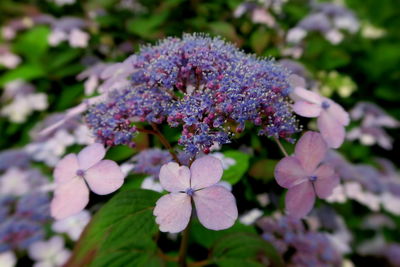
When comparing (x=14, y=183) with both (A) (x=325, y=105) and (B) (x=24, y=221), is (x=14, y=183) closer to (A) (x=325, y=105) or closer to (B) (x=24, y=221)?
(B) (x=24, y=221)

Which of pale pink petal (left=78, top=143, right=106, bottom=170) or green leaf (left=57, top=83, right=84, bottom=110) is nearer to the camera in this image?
pale pink petal (left=78, top=143, right=106, bottom=170)

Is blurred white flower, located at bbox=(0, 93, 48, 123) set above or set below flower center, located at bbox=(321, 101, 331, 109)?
below

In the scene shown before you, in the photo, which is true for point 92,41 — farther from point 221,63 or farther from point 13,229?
point 221,63

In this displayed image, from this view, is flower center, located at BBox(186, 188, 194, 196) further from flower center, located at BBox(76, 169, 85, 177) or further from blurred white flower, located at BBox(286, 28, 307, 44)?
blurred white flower, located at BBox(286, 28, 307, 44)

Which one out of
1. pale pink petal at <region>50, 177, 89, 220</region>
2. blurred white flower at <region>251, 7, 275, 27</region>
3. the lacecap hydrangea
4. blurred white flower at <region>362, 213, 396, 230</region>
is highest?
the lacecap hydrangea

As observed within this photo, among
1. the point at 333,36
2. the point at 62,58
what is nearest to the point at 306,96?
the point at 333,36

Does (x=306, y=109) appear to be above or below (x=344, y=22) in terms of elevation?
above

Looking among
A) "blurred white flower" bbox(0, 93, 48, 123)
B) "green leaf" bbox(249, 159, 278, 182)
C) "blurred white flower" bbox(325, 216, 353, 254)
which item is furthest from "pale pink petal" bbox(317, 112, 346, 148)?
"blurred white flower" bbox(0, 93, 48, 123)
